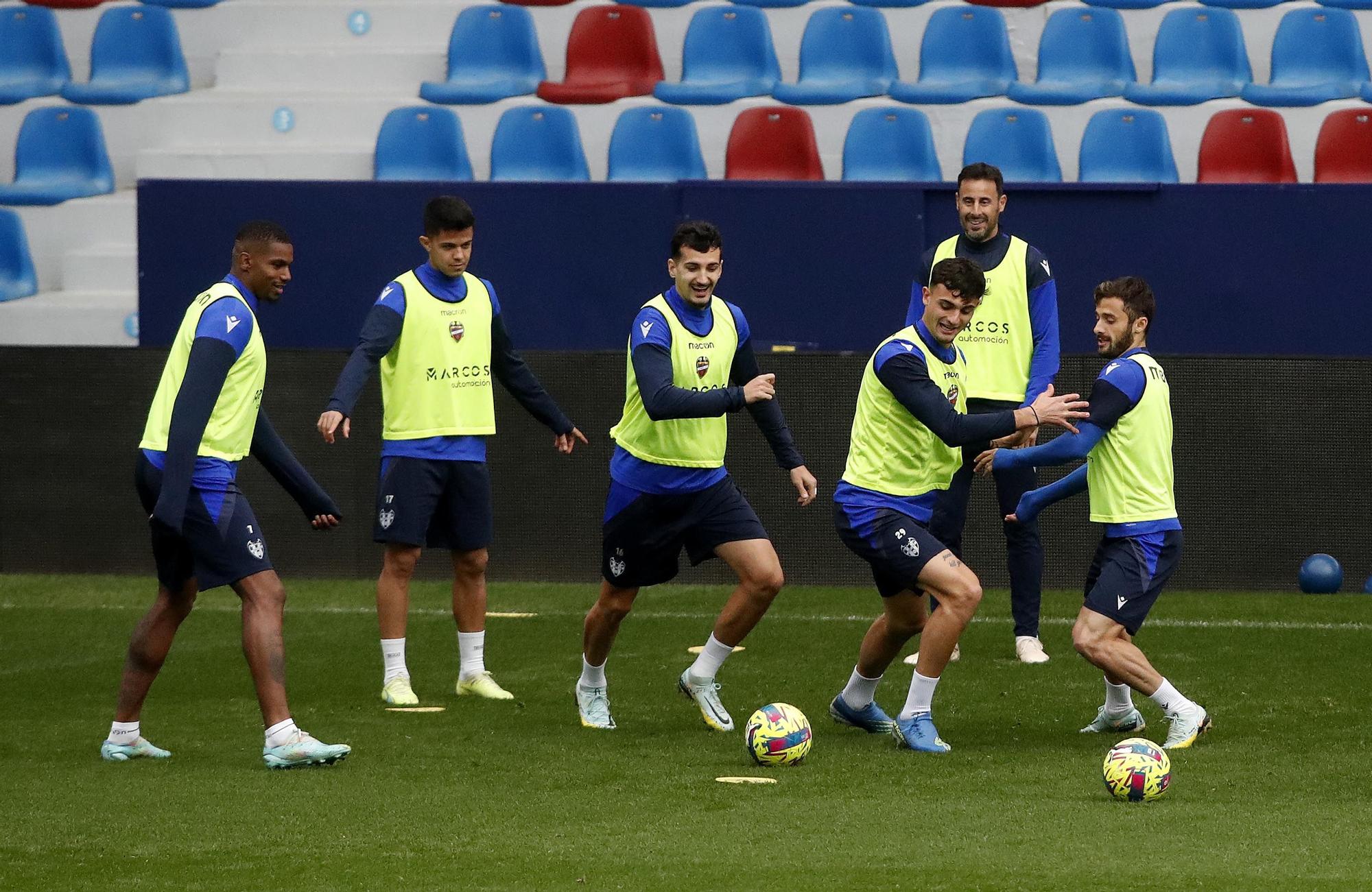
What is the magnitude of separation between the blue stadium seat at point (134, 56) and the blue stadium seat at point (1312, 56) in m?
8.70

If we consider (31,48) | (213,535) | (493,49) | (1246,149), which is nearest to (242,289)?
(213,535)

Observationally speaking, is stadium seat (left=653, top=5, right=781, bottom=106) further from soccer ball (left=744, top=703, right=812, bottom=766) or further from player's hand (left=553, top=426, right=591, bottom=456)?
soccer ball (left=744, top=703, right=812, bottom=766)

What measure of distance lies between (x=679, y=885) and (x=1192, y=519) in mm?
6777

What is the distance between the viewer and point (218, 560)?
6379 mm

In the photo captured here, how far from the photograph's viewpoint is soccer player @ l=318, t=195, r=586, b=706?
7914 mm

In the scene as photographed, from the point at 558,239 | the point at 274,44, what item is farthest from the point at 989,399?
the point at 274,44

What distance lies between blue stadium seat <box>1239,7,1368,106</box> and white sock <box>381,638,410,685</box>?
29.9ft

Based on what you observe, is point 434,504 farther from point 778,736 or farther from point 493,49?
point 493,49

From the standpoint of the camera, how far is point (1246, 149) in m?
13.6

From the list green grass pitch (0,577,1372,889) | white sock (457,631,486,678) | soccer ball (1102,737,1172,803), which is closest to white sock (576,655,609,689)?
green grass pitch (0,577,1372,889)

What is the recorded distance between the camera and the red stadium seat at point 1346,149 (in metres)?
13.3

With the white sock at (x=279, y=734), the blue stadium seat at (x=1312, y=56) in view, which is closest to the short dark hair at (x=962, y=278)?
the white sock at (x=279, y=734)

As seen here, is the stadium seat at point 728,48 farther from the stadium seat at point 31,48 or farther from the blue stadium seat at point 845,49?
the stadium seat at point 31,48

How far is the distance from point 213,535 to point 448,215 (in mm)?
1976
